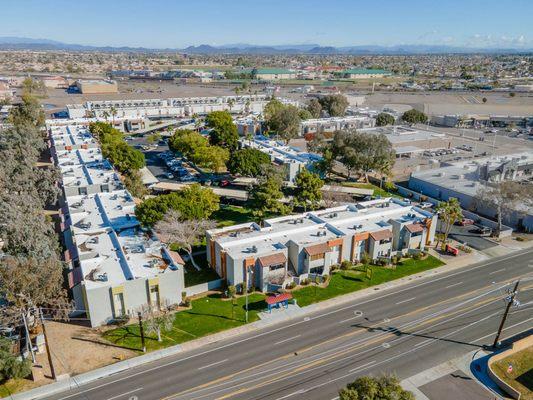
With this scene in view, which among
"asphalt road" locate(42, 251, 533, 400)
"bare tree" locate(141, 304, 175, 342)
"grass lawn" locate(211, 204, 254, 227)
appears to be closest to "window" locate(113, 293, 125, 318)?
"bare tree" locate(141, 304, 175, 342)

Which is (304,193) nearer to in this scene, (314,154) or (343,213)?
(343,213)

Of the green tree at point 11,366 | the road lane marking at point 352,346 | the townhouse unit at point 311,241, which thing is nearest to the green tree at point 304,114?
the townhouse unit at point 311,241

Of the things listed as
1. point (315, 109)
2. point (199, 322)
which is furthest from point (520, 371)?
point (315, 109)

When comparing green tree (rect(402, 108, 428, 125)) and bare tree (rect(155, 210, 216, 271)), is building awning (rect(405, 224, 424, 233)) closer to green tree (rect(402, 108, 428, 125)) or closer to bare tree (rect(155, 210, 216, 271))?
bare tree (rect(155, 210, 216, 271))

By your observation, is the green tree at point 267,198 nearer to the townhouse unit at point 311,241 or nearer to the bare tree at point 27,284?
the townhouse unit at point 311,241

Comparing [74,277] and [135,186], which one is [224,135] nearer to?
[135,186]
